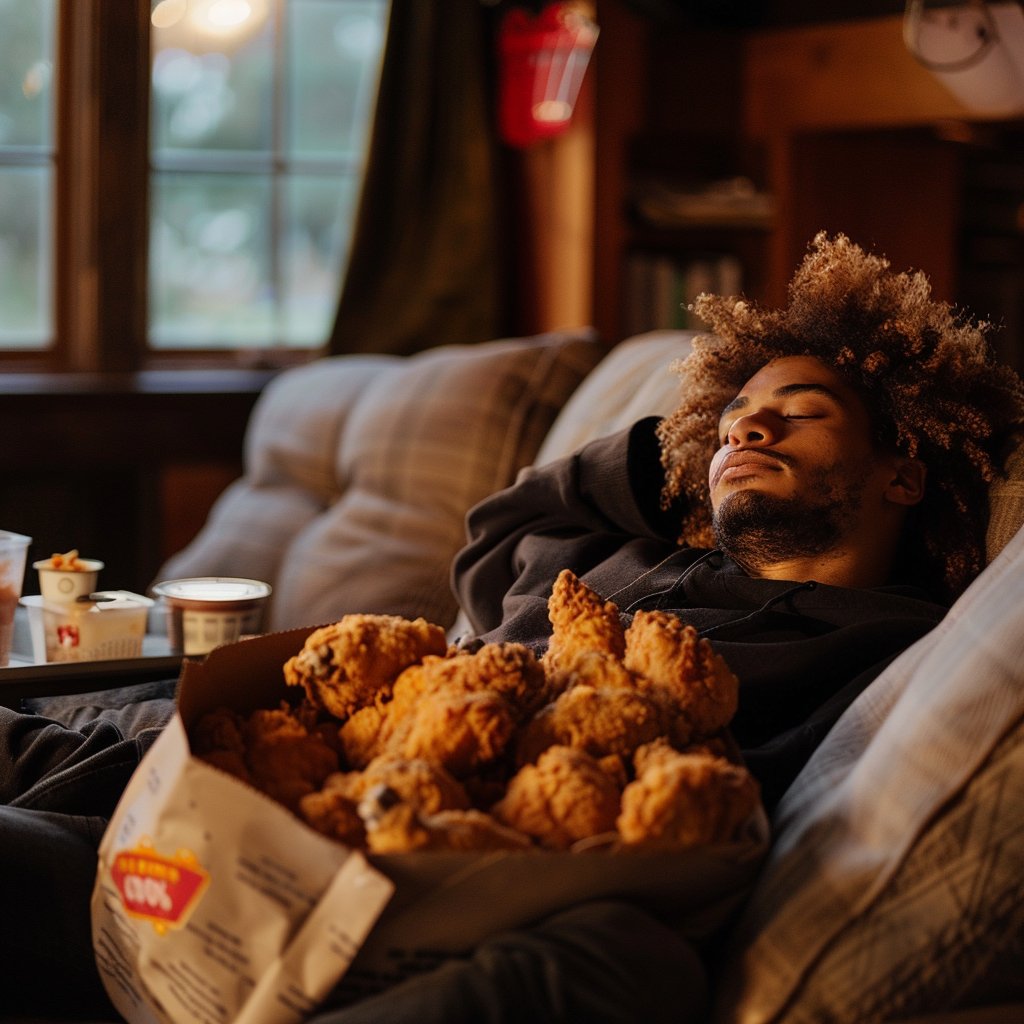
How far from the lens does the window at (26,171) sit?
3234 millimetres

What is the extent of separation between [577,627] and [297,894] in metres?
0.36

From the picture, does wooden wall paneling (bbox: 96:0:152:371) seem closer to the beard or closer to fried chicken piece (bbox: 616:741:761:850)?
the beard

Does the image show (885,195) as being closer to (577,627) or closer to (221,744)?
(577,627)

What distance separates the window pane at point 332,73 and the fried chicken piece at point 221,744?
287 cm

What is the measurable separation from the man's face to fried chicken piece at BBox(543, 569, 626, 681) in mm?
375

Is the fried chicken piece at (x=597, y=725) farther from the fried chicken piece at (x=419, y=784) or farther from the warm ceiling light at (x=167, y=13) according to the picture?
the warm ceiling light at (x=167, y=13)

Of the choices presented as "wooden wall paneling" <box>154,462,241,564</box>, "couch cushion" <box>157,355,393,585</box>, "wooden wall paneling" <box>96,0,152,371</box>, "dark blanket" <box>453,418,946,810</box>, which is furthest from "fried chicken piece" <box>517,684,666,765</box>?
"wooden wall paneling" <box>96,0,152,371</box>

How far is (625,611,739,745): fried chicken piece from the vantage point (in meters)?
0.93

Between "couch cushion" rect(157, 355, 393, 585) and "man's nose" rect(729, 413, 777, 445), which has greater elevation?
"man's nose" rect(729, 413, 777, 445)

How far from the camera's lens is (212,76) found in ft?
11.3

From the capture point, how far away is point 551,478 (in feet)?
5.59

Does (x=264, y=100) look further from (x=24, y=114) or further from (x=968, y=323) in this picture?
(x=968, y=323)

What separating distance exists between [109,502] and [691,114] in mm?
2020

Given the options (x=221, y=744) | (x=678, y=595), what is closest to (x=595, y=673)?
(x=221, y=744)
